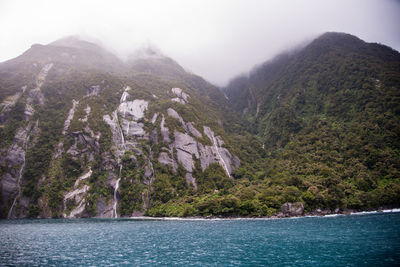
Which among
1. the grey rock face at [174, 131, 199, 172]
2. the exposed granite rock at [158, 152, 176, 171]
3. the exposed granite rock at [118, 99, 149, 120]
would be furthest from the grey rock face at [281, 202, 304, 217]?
the exposed granite rock at [118, 99, 149, 120]

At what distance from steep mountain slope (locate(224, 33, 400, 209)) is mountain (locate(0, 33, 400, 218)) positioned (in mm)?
602

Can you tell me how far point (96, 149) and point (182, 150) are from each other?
4696 cm

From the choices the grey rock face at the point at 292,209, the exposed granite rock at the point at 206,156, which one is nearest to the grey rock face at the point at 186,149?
the exposed granite rock at the point at 206,156

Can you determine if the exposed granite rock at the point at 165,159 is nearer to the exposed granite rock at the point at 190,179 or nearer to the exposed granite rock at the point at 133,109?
the exposed granite rock at the point at 190,179

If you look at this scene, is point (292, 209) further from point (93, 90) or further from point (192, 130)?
point (93, 90)

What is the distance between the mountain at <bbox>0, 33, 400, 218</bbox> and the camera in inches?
3767

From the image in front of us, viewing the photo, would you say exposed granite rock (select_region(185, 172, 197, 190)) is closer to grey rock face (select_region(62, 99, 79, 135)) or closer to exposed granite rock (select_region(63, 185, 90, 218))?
exposed granite rock (select_region(63, 185, 90, 218))

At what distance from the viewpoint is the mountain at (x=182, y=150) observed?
95688 millimetres

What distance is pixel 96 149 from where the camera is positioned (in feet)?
429

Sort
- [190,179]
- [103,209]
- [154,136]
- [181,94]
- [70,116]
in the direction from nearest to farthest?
[103,209] < [190,179] < [154,136] < [70,116] < [181,94]

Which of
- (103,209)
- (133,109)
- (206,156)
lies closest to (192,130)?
(206,156)

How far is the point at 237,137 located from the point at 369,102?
85123 mm

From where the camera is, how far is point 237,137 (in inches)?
7175

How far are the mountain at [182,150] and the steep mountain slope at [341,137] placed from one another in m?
0.60
